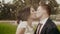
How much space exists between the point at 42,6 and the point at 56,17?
0.19m

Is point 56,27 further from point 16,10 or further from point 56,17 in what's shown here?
point 16,10

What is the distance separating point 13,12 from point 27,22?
195 millimetres

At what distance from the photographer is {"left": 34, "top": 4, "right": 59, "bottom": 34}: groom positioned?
A: 1.83 m

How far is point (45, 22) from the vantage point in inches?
73.1

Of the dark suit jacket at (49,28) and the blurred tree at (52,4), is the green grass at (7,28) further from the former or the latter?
the blurred tree at (52,4)

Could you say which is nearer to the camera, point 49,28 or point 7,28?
point 49,28

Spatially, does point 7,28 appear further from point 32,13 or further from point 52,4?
point 52,4

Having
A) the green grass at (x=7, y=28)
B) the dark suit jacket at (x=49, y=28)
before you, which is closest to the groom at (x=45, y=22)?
the dark suit jacket at (x=49, y=28)

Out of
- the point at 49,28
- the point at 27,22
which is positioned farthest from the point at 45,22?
the point at 27,22

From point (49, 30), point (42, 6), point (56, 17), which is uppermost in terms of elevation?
point (42, 6)

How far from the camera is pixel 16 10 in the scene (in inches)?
76.5

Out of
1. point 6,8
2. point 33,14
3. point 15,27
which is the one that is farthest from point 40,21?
point 6,8

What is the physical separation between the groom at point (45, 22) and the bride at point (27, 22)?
0.06 m

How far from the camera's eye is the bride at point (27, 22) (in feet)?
6.21
